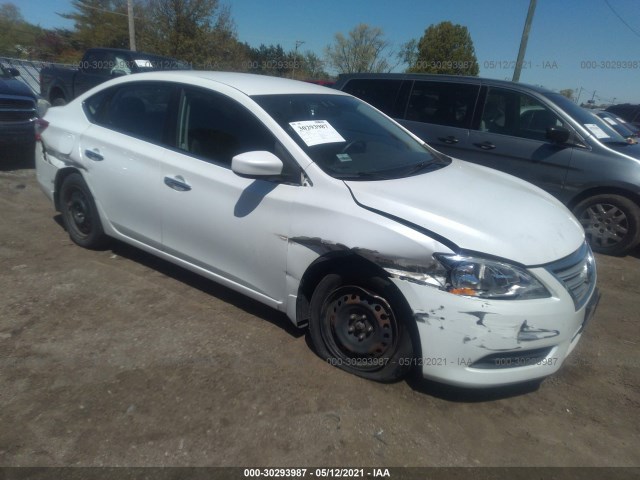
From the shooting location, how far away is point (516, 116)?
559 cm

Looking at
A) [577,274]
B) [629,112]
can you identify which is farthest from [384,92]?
[629,112]

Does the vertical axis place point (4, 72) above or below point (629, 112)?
below

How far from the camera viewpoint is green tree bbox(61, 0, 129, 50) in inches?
1602

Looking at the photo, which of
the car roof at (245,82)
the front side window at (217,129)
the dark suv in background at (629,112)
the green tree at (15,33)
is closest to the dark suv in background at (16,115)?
the car roof at (245,82)

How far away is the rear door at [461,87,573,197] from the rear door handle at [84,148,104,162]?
4.12m

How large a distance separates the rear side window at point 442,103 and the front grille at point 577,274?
135 inches

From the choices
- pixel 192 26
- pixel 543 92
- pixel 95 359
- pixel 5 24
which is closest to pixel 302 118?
pixel 95 359

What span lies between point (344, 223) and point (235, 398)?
1132 mm

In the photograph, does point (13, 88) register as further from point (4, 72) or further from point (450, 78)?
point (450, 78)

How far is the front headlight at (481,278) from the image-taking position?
7.72ft

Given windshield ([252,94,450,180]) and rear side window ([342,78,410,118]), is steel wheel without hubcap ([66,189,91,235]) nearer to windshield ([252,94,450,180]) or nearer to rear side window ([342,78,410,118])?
windshield ([252,94,450,180])

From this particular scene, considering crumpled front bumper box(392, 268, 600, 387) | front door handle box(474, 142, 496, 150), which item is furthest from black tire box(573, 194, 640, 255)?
crumpled front bumper box(392, 268, 600, 387)

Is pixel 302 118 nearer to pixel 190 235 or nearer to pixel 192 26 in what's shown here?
pixel 190 235

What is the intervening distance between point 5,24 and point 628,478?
5818 cm
